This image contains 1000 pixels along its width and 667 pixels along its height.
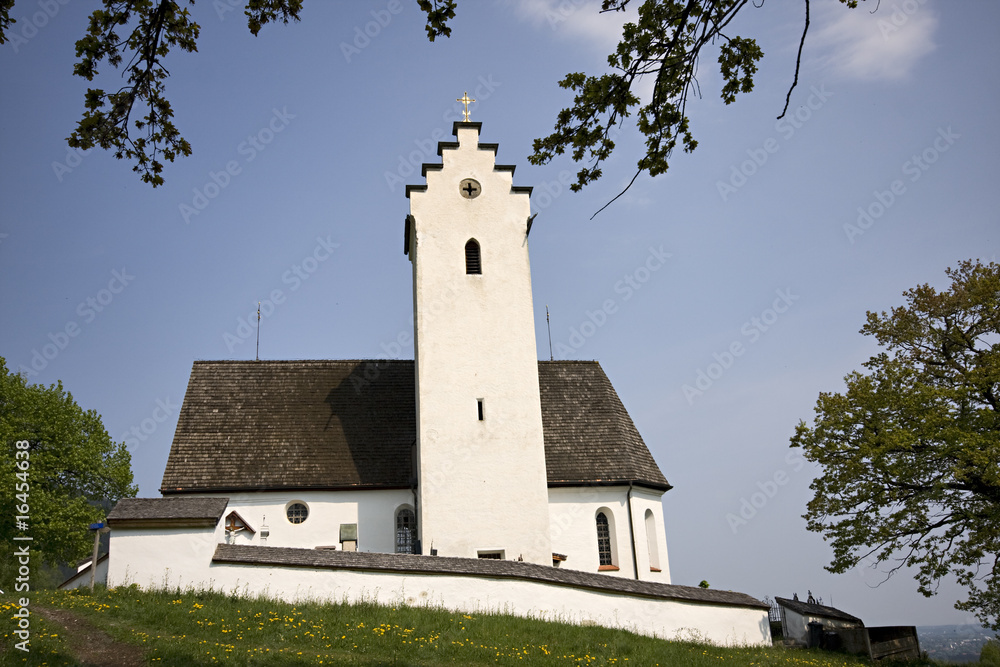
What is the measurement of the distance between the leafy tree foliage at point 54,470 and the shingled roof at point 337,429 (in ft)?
26.8

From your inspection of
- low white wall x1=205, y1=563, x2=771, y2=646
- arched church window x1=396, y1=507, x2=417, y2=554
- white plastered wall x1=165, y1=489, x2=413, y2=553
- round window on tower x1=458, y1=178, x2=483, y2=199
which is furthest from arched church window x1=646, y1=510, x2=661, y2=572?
round window on tower x1=458, y1=178, x2=483, y2=199

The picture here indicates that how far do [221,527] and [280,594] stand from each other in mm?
2527

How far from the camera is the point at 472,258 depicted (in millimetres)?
24953

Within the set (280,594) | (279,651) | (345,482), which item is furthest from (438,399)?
(279,651)

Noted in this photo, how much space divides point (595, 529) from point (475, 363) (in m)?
6.44

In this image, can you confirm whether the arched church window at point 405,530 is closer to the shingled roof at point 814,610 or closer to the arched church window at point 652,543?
the arched church window at point 652,543

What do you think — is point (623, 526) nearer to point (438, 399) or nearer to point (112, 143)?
point (438, 399)

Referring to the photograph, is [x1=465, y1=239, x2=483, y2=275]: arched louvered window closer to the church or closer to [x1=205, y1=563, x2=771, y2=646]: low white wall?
the church

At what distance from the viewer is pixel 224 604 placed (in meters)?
16.1

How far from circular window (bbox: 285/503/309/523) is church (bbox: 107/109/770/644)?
7 centimetres

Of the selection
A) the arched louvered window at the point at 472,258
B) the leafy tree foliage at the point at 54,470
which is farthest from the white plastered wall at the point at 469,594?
the leafy tree foliage at the point at 54,470

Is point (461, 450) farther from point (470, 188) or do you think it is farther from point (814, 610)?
point (814, 610)

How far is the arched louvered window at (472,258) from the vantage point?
2479 centimetres

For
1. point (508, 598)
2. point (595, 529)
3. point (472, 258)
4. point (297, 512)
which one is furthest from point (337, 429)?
point (508, 598)
